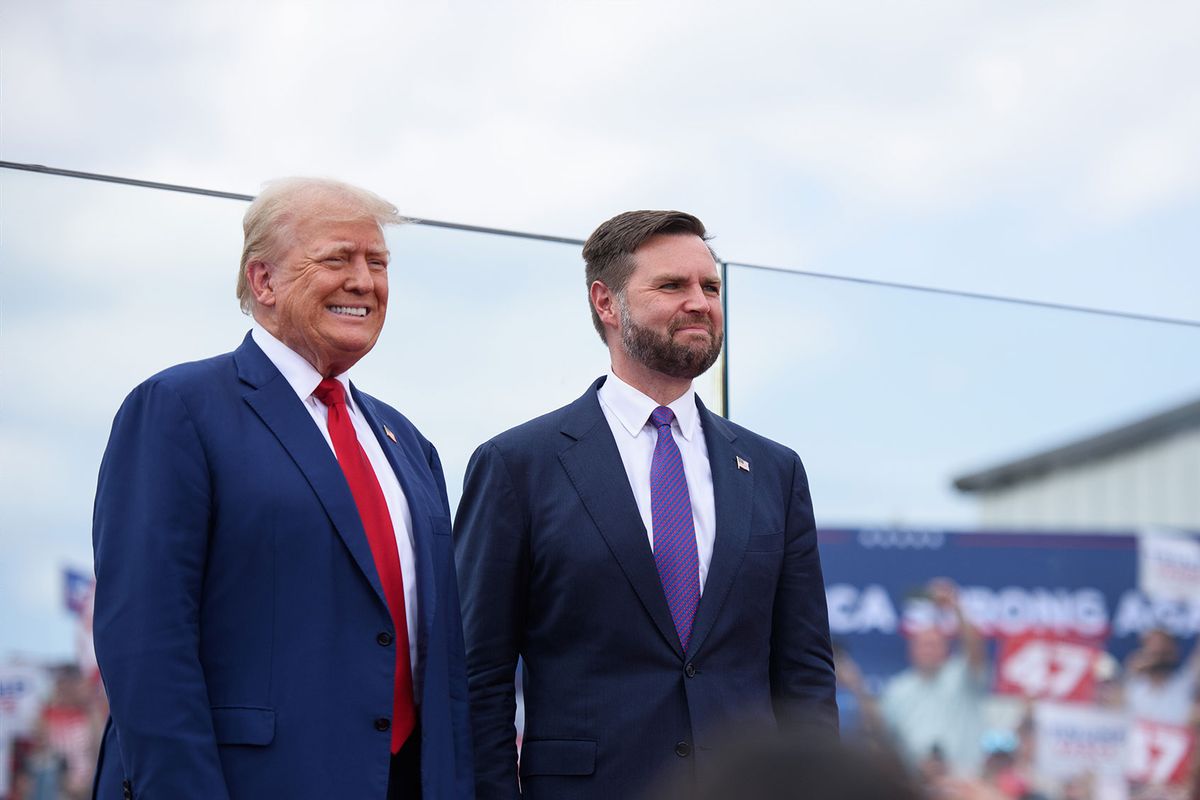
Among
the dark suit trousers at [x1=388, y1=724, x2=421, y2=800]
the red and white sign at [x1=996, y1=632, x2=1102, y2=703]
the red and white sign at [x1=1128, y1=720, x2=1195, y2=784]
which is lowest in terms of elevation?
the red and white sign at [x1=1128, y1=720, x2=1195, y2=784]

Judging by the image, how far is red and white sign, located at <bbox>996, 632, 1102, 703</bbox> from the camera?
3777 millimetres

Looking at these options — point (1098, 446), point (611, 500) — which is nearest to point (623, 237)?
point (611, 500)

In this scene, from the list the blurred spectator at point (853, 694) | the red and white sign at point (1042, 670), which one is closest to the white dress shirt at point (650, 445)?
the blurred spectator at point (853, 694)

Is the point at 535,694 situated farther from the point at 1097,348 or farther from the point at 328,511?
the point at 1097,348

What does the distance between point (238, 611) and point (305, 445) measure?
0.28m

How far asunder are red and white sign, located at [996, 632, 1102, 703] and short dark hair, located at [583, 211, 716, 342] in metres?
1.62

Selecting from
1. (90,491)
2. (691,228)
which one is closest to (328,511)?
(90,491)

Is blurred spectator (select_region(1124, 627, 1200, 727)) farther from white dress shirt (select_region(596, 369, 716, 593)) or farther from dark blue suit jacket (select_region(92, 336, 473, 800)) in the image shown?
dark blue suit jacket (select_region(92, 336, 473, 800))

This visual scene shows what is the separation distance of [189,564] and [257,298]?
19.8 inches

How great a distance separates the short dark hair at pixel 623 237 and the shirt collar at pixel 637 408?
0.53 feet

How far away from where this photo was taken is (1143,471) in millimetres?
4312

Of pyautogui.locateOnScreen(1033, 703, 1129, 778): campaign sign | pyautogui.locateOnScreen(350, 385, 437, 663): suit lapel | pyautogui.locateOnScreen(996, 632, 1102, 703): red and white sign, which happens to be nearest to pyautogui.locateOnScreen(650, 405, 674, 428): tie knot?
pyautogui.locateOnScreen(350, 385, 437, 663): suit lapel

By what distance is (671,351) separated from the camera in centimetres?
269

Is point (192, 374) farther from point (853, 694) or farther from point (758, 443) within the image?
point (853, 694)
